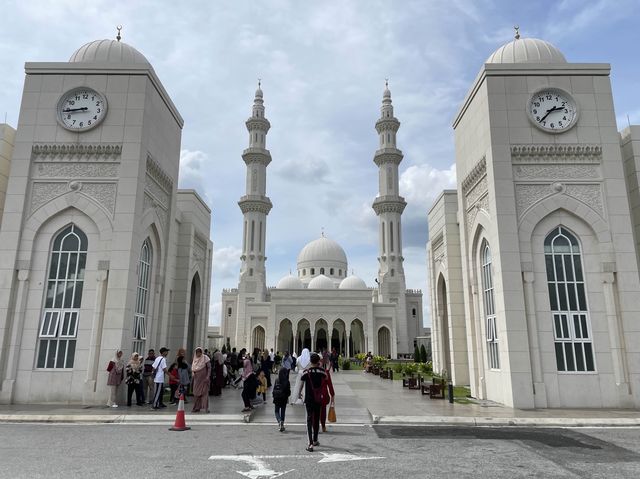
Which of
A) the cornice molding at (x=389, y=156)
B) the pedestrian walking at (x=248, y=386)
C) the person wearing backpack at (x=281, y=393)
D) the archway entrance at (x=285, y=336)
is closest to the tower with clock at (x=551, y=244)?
the person wearing backpack at (x=281, y=393)

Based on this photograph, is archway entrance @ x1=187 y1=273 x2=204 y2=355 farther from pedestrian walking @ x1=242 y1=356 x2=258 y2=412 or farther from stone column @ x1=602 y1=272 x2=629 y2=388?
stone column @ x1=602 y1=272 x2=629 y2=388

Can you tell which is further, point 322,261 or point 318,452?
point 322,261

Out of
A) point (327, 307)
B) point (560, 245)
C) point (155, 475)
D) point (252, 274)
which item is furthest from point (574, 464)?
point (252, 274)

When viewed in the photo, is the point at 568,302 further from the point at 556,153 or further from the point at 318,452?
the point at 318,452

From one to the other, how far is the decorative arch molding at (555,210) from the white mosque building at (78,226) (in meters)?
11.1

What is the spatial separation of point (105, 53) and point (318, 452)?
14.5 m

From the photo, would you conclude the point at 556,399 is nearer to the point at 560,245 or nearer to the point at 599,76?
the point at 560,245

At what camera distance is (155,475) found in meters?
6.04

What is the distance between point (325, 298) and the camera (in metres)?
46.5

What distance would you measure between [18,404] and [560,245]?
15292mm

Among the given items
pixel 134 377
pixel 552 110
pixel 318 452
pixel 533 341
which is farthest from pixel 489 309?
pixel 134 377

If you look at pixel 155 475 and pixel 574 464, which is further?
pixel 574 464

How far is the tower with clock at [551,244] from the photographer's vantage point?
40.9ft

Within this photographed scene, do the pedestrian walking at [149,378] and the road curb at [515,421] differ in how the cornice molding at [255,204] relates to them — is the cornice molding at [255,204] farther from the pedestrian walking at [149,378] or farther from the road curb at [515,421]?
the road curb at [515,421]
